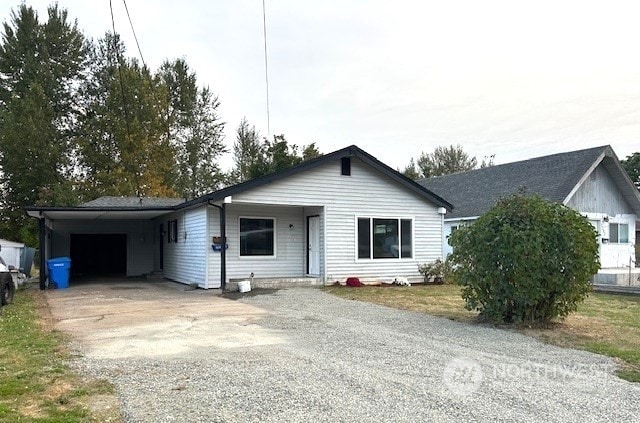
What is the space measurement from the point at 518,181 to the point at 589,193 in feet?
10.3

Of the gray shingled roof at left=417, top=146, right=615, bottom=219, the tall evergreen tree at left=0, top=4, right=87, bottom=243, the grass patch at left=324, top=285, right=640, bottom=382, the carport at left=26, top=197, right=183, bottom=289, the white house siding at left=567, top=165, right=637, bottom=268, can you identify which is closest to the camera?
the grass patch at left=324, top=285, right=640, bottom=382

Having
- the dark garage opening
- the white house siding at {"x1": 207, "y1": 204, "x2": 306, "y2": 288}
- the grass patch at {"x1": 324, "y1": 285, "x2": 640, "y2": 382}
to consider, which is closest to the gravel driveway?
the grass patch at {"x1": 324, "y1": 285, "x2": 640, "y2": 382}

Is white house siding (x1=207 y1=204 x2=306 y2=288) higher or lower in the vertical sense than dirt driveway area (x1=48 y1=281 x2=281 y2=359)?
higher

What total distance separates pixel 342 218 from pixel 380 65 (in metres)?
4.87

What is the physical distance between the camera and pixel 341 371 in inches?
227

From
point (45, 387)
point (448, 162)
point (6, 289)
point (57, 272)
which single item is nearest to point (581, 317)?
point (45, 387)

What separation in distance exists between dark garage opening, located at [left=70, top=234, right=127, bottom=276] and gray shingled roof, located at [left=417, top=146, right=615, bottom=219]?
1493 cm

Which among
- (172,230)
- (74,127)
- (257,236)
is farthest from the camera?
(74,127)

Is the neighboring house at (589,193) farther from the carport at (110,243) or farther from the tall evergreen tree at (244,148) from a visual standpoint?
the tall evergreen tree at (244,148)

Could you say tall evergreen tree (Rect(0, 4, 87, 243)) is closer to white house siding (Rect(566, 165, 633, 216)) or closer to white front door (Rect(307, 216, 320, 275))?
white front door (Rect(307, 216, 320, 275))

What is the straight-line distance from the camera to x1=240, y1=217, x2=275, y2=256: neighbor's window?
1633cm

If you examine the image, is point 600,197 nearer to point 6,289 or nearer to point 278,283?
point 278,283

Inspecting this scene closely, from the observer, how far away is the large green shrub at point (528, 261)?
→ 337 inches

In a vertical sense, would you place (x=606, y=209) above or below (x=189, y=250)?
above
